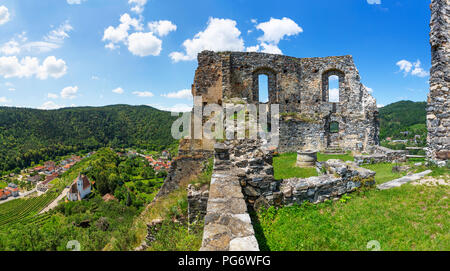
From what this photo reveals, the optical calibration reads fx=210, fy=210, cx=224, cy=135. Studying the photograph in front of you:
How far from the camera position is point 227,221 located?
277cm

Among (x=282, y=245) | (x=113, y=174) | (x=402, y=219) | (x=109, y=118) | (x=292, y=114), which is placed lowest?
(x=113, y=174)

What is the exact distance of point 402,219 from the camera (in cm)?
379

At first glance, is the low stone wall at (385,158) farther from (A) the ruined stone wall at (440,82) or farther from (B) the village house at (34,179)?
(B) the village house at (34,179)

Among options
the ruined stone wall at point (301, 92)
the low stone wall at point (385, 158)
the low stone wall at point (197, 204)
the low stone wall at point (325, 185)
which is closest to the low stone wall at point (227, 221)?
the low stone wall at point (197, 204)

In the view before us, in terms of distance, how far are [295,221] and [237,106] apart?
26.1 ft

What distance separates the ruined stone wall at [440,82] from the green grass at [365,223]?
4.18m

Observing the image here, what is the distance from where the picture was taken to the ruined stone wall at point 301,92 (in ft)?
48.8

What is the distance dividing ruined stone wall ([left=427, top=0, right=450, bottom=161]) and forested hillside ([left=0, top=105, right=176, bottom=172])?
82.9 m

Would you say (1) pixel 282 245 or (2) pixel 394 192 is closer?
(1) pixel 282 245

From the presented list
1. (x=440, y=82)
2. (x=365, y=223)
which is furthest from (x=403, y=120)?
(x=365, y=223)

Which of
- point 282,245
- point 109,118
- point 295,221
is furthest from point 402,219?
point 109,118

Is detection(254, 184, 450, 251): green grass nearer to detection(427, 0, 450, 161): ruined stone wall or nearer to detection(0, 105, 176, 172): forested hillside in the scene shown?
detection(427, 0, 450, 161): ruined stone wall
